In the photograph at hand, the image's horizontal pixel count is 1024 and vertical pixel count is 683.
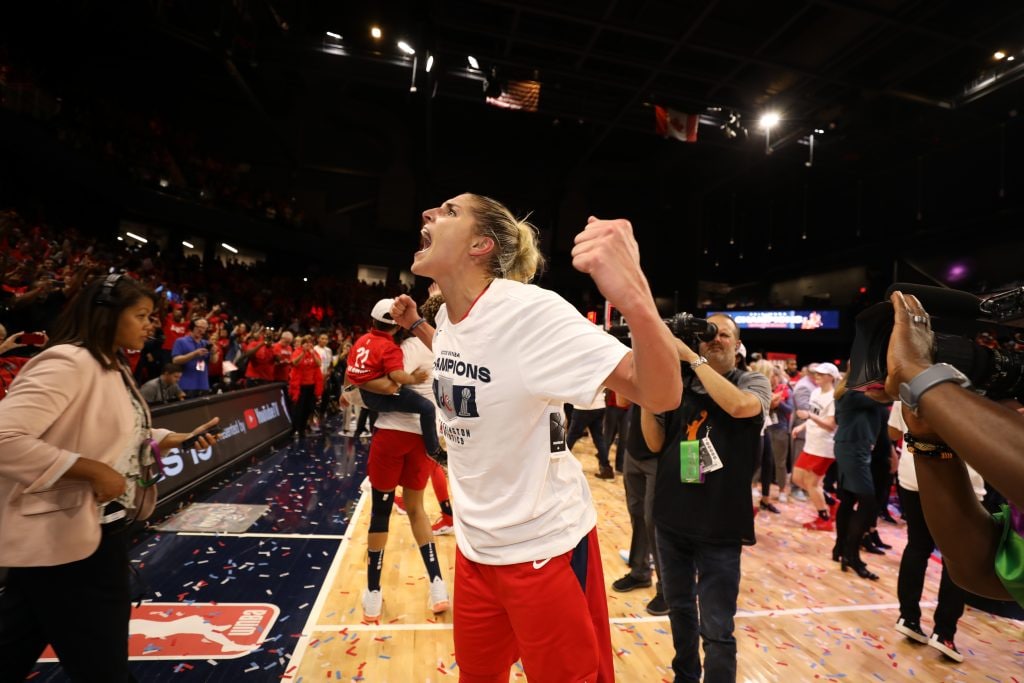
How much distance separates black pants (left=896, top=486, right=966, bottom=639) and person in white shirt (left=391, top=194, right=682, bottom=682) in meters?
3.13

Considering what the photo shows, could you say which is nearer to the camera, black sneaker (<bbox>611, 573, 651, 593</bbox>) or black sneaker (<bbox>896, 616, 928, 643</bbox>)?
black sneaker (<bbox>896, 616, 928, 643</bbox>)

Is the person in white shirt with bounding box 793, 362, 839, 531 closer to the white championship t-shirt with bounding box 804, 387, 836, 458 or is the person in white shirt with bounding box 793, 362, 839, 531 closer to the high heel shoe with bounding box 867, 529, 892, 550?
the white championship t-shirt with bounding box 804, 387, 836, 458

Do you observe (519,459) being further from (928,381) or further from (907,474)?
(907,474)

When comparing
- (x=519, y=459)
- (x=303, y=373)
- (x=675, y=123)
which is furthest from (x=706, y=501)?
(x=675, y=123)

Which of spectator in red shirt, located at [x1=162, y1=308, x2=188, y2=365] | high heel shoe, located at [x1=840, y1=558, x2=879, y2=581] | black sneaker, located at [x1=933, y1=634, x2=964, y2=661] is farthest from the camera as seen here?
spectator in red shirt, located at [x1=162, y1=308, x2=188, y2=365]

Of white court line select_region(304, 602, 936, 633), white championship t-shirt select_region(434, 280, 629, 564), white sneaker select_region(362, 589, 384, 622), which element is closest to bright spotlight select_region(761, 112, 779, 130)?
white court line select_region(304, 602, 936, 633)

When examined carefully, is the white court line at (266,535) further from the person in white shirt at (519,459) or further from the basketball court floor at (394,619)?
the person in white shirt at (519,459)

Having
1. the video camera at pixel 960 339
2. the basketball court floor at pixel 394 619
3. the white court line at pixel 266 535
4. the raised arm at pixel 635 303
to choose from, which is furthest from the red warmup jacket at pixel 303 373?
the video camera at pixel 960 339

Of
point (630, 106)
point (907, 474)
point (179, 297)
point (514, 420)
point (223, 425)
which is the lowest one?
point (223, 425)

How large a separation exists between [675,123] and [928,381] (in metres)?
11.8

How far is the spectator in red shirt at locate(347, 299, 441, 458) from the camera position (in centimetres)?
319

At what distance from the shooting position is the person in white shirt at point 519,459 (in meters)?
1.15

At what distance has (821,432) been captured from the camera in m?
5.20

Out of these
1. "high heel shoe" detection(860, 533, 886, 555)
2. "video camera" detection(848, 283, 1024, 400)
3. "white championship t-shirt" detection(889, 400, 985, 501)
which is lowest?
"high heel shoe" detection(860, 533, 886, 555)
